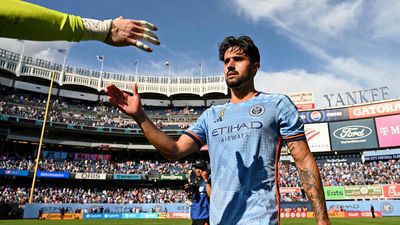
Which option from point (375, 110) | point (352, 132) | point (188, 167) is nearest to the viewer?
point (375, 110)

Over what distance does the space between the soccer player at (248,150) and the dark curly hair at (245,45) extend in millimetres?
132

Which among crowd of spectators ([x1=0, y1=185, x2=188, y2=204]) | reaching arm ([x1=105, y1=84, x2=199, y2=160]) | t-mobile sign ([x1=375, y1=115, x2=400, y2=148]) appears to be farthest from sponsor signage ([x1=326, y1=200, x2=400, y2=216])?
reaching arm ([x1=105, y1=84, x2=199, y2=160])

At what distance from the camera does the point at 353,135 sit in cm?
4638

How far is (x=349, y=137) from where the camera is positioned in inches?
1831

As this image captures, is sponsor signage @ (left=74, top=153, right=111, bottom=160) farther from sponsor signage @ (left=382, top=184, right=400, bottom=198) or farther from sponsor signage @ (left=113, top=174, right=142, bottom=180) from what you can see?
sponsor signage @ (left=382, top=184, right=400, bottom=198)

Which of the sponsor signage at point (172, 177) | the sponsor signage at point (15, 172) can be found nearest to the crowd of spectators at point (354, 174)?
the sponsor signage at point (172, 177)

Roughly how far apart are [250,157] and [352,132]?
4910 centimetres

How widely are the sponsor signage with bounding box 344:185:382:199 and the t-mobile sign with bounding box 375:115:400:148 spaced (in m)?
8.47

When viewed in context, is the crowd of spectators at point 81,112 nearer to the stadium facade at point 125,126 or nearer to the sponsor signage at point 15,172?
the stadium facade at point 125,126

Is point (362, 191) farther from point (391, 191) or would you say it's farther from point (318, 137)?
point (318, 137)

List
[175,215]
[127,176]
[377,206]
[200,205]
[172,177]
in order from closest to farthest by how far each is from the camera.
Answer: [200,205] → [377,206] → [175,215] → [127,176] → [172,177]

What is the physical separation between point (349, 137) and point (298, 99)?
37.5ft

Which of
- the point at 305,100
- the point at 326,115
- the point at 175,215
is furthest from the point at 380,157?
the point at 175,215

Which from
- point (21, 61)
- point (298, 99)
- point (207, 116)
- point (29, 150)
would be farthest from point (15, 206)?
point (298, 99)
